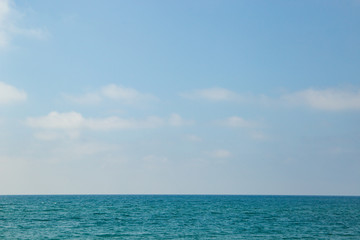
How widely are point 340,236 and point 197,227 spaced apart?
17.7 m

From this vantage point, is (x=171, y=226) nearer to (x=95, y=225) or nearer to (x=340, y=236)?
(x=95, y=225)

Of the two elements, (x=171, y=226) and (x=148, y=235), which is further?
(x=171, y=226)

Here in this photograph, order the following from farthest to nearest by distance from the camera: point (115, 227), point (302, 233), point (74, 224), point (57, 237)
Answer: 1. point (74, 224)
2. point (115, 227)
3. point (302, 233)
4. point (57, 237)

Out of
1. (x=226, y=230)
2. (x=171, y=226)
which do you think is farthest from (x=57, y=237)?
(x=226, y=230)

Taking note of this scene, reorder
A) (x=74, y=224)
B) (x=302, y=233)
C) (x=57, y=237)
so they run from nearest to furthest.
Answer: (x=57, y=237), (x=302, y=233), (x=74, y=224)

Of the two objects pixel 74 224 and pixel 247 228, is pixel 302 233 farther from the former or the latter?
pixel 74 224

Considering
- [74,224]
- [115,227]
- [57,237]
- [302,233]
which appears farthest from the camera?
[74,224]

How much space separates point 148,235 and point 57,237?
9.88 m

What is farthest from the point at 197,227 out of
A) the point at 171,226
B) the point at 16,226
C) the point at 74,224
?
the point at 16,226

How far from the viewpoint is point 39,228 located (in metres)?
47.2

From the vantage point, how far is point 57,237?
3975cm

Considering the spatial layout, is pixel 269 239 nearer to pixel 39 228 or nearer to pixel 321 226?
pixel 321 226

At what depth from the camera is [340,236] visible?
42.2m

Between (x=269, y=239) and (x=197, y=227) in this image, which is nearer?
(x=269, y=239)
